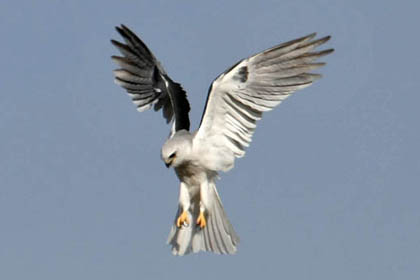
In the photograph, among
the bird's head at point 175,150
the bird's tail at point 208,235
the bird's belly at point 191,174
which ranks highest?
the bird's head at point 175,150

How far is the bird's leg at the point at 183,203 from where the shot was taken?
13.5 meters

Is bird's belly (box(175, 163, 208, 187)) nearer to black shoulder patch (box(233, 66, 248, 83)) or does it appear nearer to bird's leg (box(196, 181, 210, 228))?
bird's leg (box(196, 181, 210, 228))

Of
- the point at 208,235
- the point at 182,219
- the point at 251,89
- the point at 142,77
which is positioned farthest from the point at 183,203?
the point at 142,77

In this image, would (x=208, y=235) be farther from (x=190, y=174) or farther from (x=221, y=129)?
(x=221, y=129)

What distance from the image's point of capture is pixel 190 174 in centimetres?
1316

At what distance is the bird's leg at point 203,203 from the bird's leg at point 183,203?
7.4 inches

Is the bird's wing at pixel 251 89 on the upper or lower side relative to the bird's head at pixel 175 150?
upper

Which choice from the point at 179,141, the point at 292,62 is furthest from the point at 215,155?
the point at 292,62

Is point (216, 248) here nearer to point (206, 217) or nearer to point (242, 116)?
point (206, 217)

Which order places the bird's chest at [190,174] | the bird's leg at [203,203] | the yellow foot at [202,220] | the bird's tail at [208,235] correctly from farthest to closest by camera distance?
the bird's tail at [208,235] → the yellow foot at [202,220] → the bird's leg at [203,203] → the bird's chest at [190,174]

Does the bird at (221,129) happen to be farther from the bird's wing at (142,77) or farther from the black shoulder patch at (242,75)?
the bird's wing at (142,77)

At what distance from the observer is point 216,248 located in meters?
14.1

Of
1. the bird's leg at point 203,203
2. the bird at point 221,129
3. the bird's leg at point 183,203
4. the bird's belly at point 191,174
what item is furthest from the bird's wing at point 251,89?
the bird's leg at point 183,203

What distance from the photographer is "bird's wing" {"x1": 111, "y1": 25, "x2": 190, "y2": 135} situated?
14672mm
